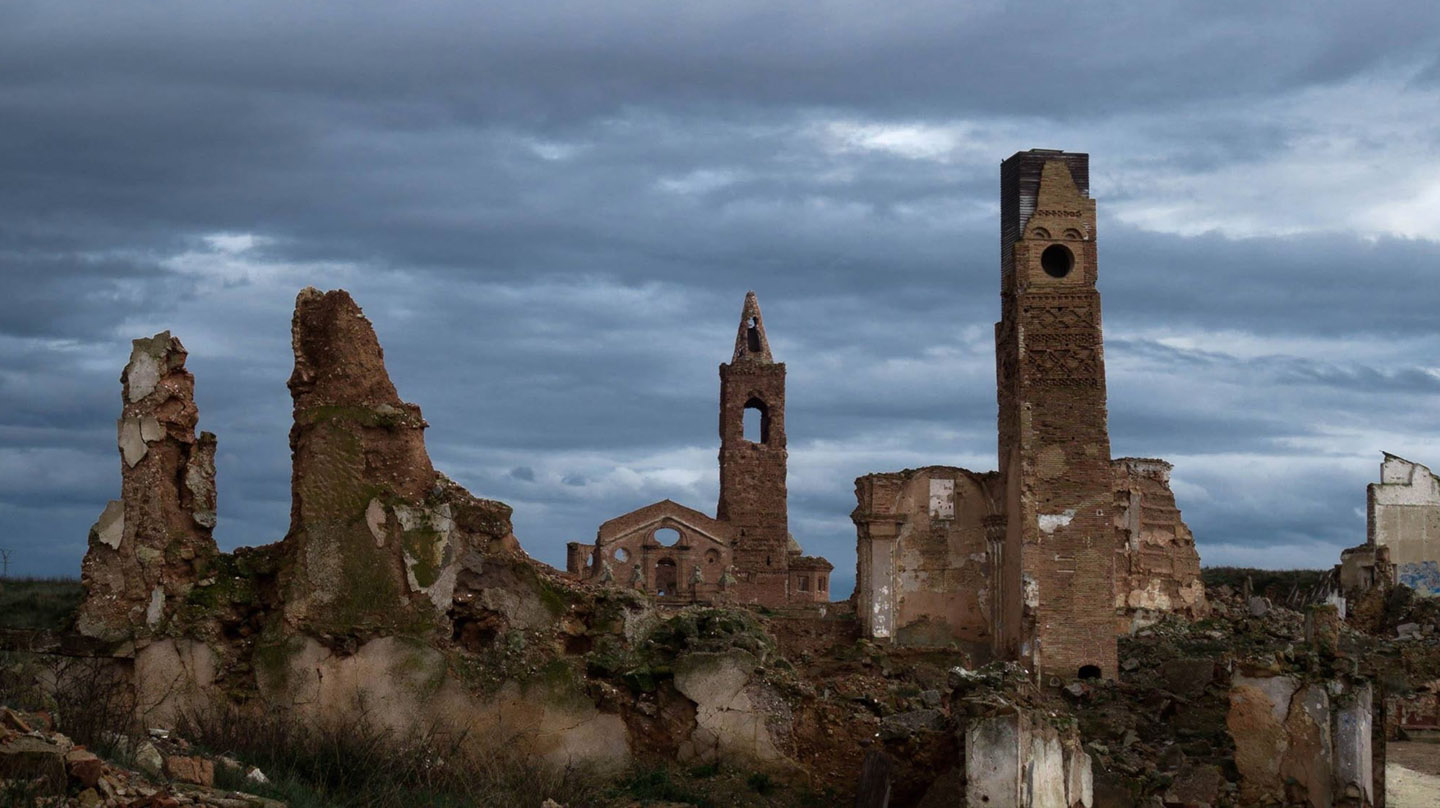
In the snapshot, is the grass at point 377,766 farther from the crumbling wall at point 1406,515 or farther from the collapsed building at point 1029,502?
the crumbling wall at point 1406,515

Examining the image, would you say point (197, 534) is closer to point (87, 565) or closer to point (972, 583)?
Result: point (87, 565)

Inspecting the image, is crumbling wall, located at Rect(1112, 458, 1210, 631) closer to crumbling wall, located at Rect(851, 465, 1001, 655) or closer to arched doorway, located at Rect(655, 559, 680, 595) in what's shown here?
crumbling wall, located at Rect(851, 465, 1001, 655)

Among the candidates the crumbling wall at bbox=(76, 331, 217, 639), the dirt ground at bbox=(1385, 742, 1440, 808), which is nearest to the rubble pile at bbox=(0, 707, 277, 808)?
the crumbling wall at bbox=(76, 331, 217, 639)

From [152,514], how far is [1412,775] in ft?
42.9

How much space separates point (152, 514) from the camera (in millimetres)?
15969

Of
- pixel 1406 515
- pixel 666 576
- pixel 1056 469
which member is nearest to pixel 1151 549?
pixel 1406 515

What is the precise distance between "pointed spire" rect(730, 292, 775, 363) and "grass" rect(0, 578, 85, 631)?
21348 millimetres

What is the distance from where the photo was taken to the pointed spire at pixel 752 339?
55.1 meters

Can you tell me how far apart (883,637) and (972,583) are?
1.53 m

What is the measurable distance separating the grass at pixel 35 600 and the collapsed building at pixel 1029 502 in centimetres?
1151

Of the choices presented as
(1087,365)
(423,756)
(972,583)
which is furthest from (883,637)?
(423,756)

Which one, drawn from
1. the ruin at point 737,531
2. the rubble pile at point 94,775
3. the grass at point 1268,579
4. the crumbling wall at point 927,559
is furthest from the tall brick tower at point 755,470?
the rubble pile at point 94,775

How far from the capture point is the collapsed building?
2498 cm

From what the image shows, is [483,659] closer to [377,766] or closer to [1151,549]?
[377,766]
